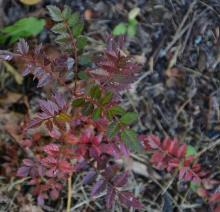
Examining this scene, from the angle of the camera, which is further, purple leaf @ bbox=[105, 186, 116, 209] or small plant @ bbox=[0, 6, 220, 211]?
purple leaf @ bbox=[105, 186, 116, 209]

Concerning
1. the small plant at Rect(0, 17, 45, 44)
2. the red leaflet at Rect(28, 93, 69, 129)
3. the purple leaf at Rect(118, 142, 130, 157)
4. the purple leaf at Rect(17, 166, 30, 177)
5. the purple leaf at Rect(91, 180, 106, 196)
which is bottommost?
the purple leaf at Rect(17, 166, 30, 177)

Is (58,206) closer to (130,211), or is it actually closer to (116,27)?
(130,211)

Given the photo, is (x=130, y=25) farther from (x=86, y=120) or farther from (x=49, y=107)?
(x=49, y=107)

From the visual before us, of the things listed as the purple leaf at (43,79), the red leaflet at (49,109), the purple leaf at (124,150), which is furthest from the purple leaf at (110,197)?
the purple leaf at (43,79)

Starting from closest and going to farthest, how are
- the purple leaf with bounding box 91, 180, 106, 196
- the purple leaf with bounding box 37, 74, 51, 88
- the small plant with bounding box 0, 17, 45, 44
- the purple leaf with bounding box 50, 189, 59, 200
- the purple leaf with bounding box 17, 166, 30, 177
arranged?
1. the purple leaf with bounding box 37, 74, 51, 88
2. the purple leaf with bounding box 91, 180, 106, 196
3. the purple leaf with bounding box 17, 166, 30, 177
4. the purple leaf with bounding box 50, 189, 59, 200
5. the small plant with bounding box 0, 17, 45, 44

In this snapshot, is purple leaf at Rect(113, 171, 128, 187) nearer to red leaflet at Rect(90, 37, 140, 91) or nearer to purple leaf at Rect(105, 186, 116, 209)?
purple leaf at Rect(105, 186, 116, 209)

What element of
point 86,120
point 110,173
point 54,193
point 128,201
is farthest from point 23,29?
point 128,201

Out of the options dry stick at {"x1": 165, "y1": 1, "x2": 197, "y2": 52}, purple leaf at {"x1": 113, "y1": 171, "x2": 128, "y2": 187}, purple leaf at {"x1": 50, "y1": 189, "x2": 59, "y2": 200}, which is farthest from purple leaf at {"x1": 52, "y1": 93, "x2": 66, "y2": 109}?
dry stick at {"x1": 165, "y1": 1, "x2": 197, "y2": 52}
